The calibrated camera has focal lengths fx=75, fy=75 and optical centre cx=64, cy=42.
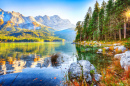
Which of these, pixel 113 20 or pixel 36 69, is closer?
pixel 36 69

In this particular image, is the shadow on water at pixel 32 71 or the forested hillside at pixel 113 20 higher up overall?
the forested hillside at pixel 113 20

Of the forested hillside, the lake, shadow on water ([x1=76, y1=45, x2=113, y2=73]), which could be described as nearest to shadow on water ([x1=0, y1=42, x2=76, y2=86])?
the lake

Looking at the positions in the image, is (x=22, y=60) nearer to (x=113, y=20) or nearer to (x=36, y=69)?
(x=36, y=69)

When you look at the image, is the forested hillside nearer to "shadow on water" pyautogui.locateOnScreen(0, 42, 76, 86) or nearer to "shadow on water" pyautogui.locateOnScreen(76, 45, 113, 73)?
"shadow on water" pyautogui.locateOnScreen(76, 45, 113, 73)

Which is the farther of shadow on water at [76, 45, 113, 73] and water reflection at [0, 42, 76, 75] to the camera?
water reflection at [0, 42, 76, 75]

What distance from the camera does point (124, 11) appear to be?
3028cm

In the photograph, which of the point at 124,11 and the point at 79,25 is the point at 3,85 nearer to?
the point at 124,11

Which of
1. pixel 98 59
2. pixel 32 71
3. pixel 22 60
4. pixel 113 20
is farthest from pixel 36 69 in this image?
pixel 113 20

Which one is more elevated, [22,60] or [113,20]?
[113,20]

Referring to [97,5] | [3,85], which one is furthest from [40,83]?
[97,5]

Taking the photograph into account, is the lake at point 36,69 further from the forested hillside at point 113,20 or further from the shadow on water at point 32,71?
the forested hillside at point 113,20

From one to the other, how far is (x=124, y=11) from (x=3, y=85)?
41.2m

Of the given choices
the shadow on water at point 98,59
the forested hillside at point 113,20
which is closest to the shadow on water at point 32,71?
the shadow on water at point 98,59

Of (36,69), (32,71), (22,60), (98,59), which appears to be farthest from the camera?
(22,60)
